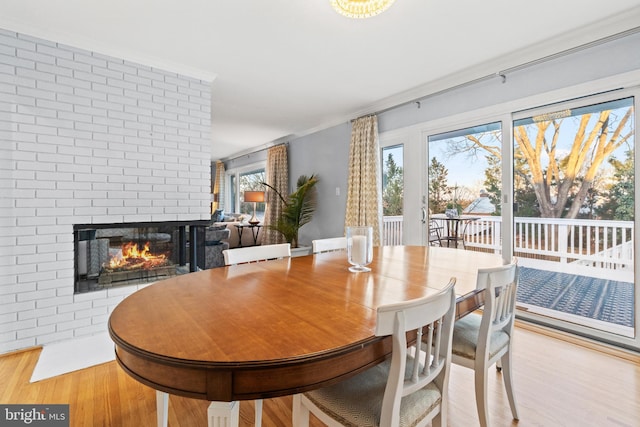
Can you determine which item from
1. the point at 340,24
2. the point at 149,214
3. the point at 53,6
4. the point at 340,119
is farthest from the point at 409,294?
the point at 340,119

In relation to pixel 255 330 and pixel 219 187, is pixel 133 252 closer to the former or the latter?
pixel 255 330

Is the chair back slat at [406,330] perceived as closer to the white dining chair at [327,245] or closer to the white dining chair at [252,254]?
the white dining chair at [252,254]

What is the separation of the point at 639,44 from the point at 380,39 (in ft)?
5.94

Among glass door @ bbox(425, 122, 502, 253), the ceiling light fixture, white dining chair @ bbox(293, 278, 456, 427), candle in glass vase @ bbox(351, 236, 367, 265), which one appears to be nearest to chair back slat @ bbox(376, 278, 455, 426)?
white dining chair @ bbox(293, 278, 456, 427)

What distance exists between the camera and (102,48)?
2.57 metres

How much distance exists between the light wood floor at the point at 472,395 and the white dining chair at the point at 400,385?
0.63 meters

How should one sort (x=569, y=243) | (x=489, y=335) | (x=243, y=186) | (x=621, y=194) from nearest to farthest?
(x=489, y=335)
(x=621, y=194)
(x=569, y=243)
(x=243, y=186)

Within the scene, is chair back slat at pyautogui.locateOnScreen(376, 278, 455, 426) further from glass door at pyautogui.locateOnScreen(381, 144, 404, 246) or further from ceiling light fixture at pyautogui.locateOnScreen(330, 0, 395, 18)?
glass door at pyautogui.locateOnScreen(381, 144, 404, 246)

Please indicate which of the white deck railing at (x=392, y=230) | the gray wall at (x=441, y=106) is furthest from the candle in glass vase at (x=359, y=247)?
the white deck railing at (x=392, y=230)

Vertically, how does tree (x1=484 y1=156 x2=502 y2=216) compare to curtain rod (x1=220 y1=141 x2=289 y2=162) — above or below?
below

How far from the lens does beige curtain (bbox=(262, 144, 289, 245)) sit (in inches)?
237

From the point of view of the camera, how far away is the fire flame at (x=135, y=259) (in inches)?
112

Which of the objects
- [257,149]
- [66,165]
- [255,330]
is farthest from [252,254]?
[257,149]

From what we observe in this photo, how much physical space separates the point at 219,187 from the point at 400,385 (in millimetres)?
8849
